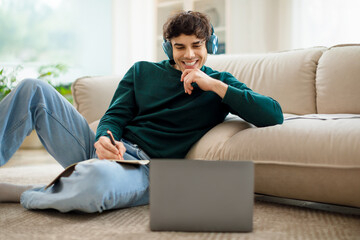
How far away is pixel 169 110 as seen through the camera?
139 centimetres

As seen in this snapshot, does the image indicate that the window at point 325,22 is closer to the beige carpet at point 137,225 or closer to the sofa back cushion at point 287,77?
the sofa back cushion at point 287,77

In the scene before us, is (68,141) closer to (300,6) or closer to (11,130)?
(11,130)

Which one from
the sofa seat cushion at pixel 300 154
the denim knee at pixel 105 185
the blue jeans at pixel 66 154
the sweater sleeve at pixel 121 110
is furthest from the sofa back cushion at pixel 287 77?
the denim knee at pixel 105 185

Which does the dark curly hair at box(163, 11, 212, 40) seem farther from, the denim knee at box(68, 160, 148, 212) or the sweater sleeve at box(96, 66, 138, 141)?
the denim knee at box(68, 160, 148, 212)

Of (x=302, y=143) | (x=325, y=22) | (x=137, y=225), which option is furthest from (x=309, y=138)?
(x=325, y=22)

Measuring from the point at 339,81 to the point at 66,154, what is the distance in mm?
1170

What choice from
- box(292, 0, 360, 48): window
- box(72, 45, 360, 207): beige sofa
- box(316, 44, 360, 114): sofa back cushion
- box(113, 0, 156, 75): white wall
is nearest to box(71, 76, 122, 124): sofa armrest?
box(72, 45, 360, 207): beige sofa

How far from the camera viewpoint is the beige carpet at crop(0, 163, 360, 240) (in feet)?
3.28

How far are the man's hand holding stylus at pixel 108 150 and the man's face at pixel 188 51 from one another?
37 centimetres

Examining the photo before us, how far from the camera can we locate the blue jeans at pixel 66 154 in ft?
3.70

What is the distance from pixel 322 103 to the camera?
5.83 feet

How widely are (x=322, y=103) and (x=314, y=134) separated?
1.88ft

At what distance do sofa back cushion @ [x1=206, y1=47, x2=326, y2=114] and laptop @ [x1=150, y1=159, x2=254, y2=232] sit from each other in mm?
965

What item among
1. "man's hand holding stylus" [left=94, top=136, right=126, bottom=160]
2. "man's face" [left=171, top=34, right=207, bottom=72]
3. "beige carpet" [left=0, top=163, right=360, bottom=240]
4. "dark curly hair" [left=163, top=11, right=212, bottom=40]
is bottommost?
"beige carpet" [left=0, top=163, right=360, bottom=240]
